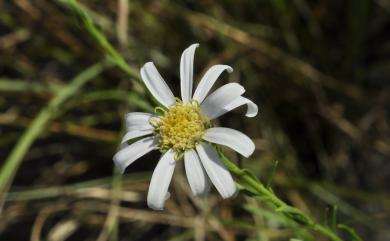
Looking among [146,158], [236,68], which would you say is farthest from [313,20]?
[146,158]

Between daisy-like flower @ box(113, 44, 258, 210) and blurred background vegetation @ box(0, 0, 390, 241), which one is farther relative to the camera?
blurred background vegetation @ box(0, 0, 390, 241)

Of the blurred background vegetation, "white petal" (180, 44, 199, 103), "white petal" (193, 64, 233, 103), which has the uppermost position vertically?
the blurred background vegetation

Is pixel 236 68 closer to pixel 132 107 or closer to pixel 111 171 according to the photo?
pixel 132 107

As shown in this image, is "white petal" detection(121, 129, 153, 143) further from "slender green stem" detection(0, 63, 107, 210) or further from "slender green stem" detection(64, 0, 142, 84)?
"slender green stem" detection(0, 63, 107, 210)

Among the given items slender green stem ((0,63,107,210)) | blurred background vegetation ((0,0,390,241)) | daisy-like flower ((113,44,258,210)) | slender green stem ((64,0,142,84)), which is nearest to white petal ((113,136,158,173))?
daisy-like flower ((113,44,258,210))

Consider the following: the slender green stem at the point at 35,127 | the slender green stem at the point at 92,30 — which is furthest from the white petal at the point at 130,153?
the slender green stem at the point at 35,127

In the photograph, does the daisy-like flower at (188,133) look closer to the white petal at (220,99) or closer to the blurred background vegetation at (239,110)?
the white petal at (220,99)

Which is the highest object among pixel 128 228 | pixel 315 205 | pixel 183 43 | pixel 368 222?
pixel 183 43
